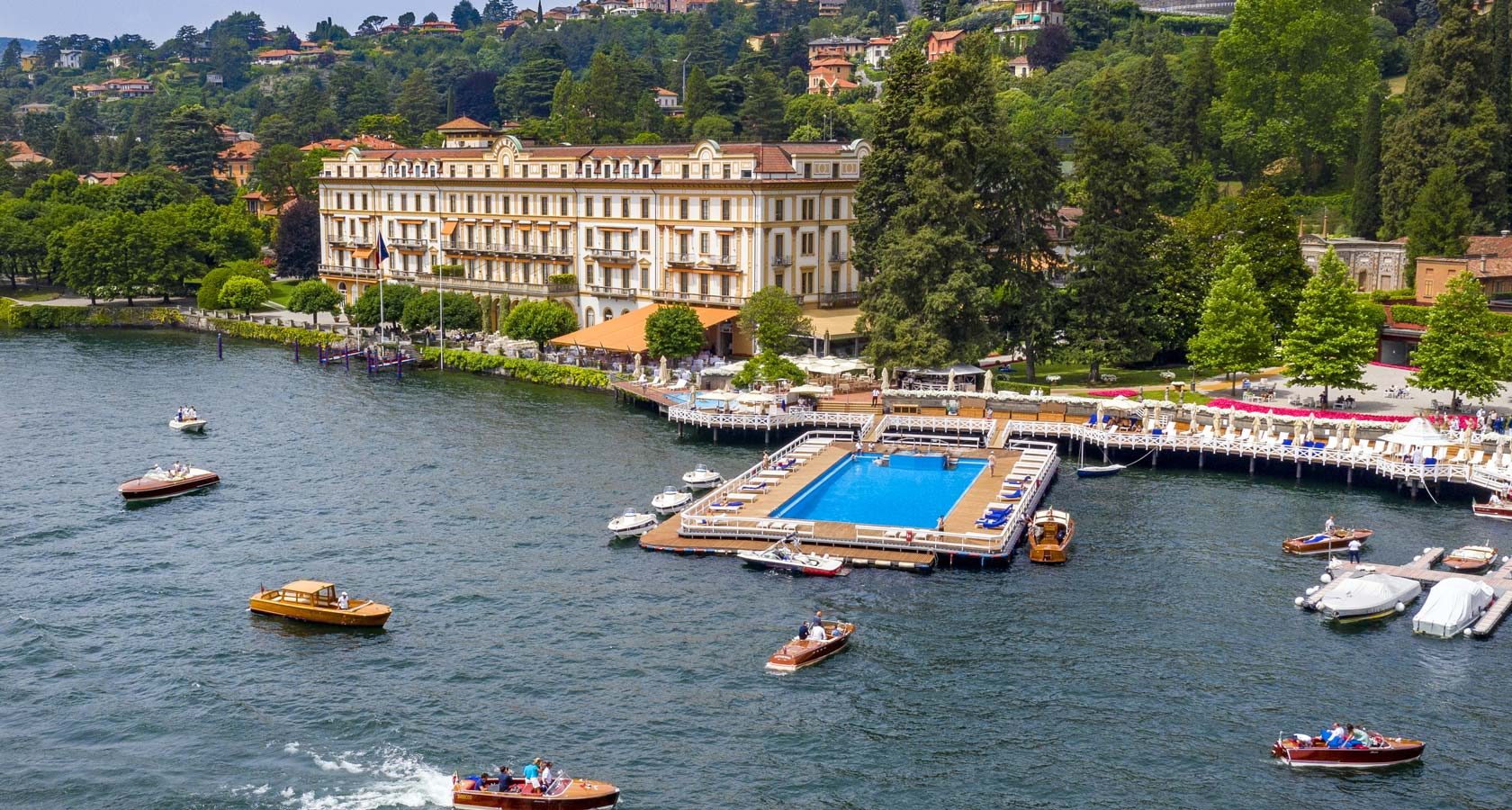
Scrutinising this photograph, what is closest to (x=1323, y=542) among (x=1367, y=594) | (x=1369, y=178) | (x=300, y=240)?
(x=1367, y=594)

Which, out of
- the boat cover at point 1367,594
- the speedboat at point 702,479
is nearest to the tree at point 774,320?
the speedboat at point 702,479

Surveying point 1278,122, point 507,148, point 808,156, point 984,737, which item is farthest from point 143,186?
point 984,737

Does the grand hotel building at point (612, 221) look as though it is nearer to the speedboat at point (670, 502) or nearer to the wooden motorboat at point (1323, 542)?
the speedboat at point (670, 502)

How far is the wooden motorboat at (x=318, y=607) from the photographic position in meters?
54.3

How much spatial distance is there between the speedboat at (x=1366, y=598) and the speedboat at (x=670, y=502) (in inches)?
1146

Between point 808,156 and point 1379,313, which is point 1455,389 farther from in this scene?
point 808,156

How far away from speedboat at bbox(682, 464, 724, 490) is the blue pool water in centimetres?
536

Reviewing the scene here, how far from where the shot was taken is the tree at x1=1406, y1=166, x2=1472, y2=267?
362 feet

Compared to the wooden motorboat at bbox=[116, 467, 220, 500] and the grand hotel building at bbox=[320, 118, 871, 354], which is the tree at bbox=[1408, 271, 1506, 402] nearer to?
the grand hotel building at bbox=[320, 118, 871, 354]

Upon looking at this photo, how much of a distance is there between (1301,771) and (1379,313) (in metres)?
64.5

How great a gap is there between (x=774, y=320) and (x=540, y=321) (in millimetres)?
24222

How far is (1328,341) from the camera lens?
85750 millimetres

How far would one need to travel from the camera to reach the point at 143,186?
170 m

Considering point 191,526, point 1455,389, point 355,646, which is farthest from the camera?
point 1455,389
